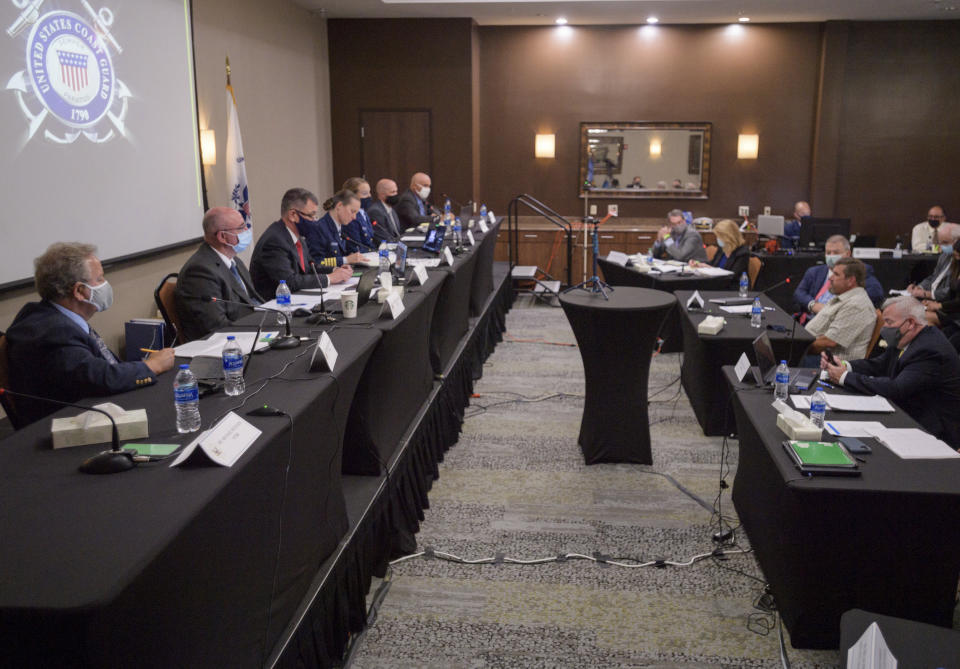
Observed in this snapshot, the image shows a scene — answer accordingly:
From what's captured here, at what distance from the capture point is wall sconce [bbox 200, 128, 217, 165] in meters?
6.70

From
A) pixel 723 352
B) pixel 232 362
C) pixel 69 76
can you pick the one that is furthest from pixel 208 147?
pixel 232 362

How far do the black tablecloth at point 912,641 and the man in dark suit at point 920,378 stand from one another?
1823mm

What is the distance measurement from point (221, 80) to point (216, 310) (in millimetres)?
3849

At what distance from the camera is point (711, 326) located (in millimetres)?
4883

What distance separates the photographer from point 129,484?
1.88 meters

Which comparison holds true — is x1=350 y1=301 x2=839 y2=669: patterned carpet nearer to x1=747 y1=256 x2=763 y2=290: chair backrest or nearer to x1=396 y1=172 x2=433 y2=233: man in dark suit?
x1=747 y1=256 x2=763 y2=290: chair backrest

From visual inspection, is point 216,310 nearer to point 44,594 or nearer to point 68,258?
point 68,258

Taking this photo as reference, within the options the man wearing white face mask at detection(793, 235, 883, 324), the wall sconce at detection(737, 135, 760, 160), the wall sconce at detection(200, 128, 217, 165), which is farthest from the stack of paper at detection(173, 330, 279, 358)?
the wall sconce at detection(737, 135, 760, 160)

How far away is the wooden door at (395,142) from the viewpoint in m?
10.3

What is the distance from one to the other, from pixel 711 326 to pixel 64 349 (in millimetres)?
3621

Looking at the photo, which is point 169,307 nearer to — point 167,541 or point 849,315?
point 167,541

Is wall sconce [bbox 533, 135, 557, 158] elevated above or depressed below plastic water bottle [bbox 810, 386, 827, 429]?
above

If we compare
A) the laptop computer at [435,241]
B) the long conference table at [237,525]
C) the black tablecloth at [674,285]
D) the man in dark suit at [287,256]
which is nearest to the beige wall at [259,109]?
the man in dark suit at [287,256]

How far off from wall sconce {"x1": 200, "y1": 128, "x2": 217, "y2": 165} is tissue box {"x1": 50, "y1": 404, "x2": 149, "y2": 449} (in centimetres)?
492
